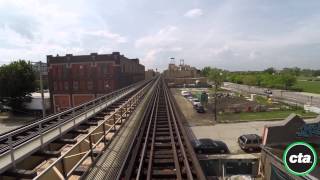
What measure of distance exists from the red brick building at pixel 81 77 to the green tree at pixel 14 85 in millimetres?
5286

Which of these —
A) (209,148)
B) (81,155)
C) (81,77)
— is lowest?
(209,148)

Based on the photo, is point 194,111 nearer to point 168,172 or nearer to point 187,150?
point 187,150

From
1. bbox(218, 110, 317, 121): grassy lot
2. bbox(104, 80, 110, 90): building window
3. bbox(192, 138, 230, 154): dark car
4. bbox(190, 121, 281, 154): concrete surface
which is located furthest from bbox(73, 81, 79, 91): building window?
bbox(192, 138, 230, 154): dark car

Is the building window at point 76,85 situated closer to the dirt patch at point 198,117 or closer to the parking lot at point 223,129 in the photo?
the dirt patch at point 198,117

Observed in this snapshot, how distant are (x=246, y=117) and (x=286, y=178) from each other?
19215 mm

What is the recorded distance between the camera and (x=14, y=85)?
47.6m

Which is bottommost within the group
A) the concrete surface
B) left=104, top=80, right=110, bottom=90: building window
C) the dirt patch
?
the concrete surface

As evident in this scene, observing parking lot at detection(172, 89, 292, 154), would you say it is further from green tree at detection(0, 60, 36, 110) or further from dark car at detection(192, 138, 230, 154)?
green tree at detection(0, 60, 36, 110)

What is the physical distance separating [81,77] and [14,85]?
1350 centimetres

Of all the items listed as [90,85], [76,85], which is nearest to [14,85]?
[76,85]

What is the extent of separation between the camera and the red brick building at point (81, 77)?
1997 inches

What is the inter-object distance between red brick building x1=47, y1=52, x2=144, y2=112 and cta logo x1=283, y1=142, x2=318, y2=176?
48959 mm

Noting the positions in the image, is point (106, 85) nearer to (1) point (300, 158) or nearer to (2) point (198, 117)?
(2) point (198, 117)

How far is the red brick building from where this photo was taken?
1997 inches
